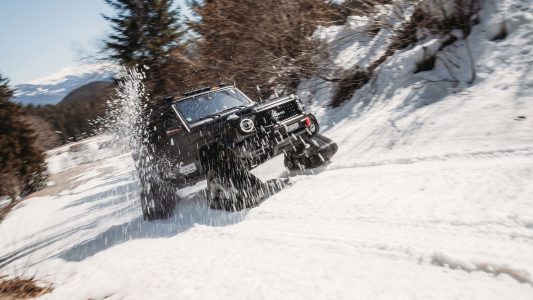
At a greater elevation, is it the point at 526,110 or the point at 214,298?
the point at 526,110

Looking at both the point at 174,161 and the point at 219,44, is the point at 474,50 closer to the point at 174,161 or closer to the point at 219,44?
the point at 174,161

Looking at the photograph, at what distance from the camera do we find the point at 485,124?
18.3ft

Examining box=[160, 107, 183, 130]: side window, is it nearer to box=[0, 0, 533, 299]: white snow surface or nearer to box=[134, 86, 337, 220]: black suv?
box=[134, 86, 337, 220]: black suv

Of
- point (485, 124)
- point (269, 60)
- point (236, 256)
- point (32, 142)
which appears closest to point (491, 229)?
point (236, 256)

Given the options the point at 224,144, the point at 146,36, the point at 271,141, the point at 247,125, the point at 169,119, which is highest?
the point at 146,36

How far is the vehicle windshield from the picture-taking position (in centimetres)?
639

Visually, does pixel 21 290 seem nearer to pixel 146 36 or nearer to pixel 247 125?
pixel 247 125

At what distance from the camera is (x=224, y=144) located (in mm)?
5613

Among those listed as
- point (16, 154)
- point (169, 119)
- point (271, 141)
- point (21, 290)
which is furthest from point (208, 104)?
point (16, 154)

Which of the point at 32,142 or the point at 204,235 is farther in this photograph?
the point at 32,142

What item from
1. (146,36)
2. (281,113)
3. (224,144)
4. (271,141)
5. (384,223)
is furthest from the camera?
(146,36)

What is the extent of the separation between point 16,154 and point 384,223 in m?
33.0

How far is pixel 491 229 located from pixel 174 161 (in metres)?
5.25

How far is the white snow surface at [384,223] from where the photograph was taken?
2.91 metres
